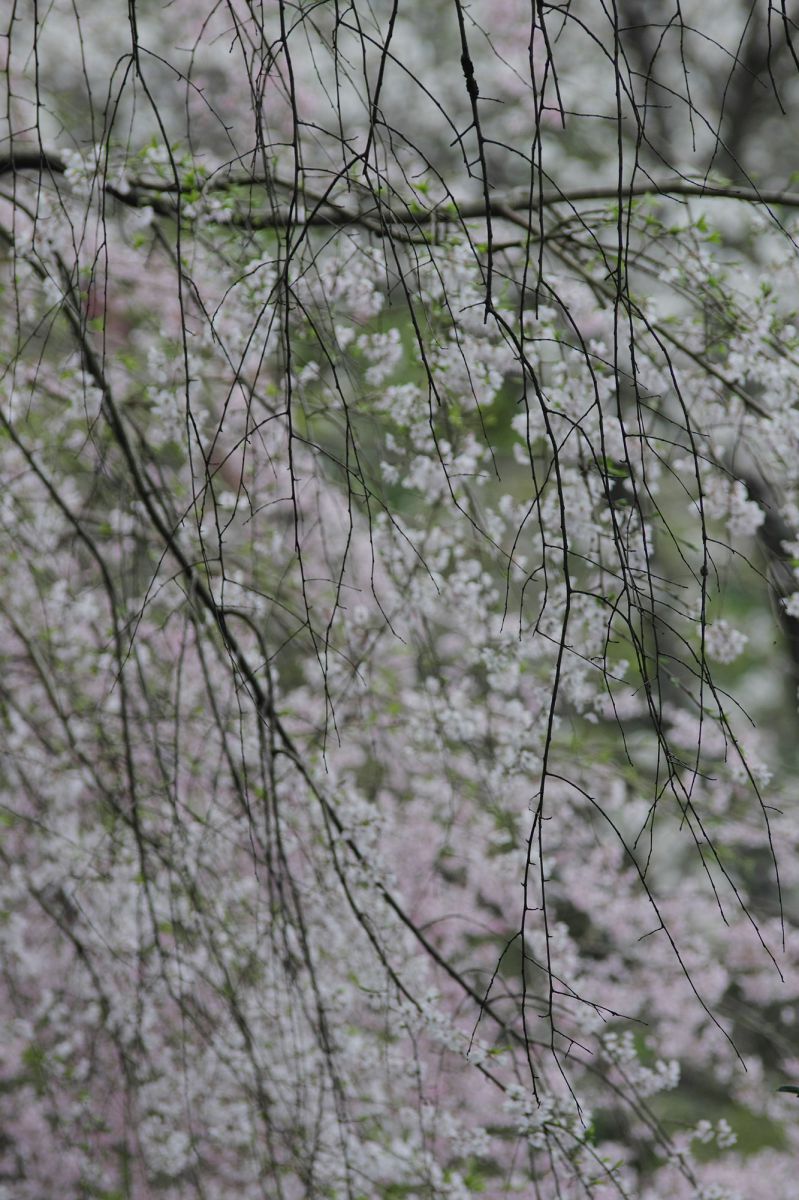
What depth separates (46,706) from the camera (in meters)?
3.71

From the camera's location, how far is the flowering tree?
1.51 meters

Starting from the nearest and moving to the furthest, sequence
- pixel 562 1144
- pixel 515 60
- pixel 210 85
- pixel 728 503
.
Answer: pixel 562 1144 → pixel 728 503 → pixel 210 85 → pixel 515 60

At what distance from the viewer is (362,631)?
2.72 meters

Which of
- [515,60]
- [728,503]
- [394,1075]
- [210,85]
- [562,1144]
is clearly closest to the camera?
[562,1144]

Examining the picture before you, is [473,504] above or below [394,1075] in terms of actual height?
above

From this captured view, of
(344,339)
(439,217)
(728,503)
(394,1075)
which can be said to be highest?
(439,217)

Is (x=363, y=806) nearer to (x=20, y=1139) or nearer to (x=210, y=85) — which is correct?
(x=20, y=1139)

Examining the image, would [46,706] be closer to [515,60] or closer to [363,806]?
[363,806]

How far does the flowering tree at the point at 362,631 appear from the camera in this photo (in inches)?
59.6

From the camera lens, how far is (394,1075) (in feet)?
8.63

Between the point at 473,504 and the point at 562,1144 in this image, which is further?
the point at 473,504

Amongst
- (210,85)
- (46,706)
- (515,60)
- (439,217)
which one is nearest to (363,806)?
(439,217)

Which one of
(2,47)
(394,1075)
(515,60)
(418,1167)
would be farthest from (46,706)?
(515,60)

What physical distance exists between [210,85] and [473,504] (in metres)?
5.07
